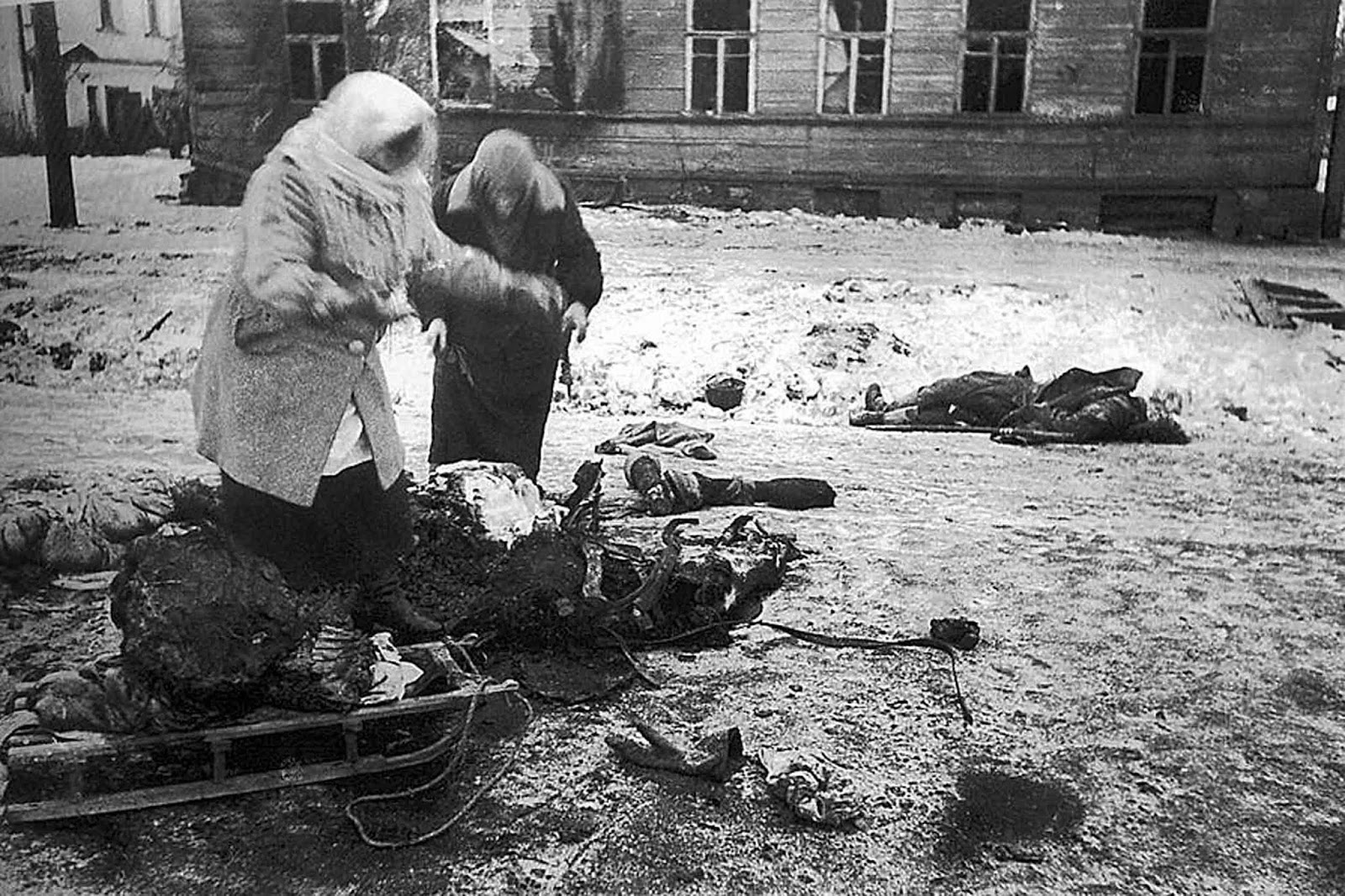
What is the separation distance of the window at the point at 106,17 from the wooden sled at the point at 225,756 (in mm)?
1754

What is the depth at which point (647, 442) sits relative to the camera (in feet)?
10.1

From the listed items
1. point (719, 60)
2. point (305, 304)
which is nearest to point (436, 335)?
point (305, 304)

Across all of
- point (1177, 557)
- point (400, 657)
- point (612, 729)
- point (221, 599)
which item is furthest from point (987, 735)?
point (221, 599)

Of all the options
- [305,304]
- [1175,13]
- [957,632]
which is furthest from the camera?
[957,632]

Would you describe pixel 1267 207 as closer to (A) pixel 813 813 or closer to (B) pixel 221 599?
(A) pixel 813 813

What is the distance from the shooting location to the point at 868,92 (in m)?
2.89

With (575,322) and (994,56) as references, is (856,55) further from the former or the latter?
(575,322)

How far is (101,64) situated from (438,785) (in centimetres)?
202

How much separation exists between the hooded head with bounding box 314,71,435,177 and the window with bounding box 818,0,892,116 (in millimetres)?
1007

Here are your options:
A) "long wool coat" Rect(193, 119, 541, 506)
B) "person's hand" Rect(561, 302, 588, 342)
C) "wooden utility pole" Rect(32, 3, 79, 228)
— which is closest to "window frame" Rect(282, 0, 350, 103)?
"long wool coat" Rect(193, 119, 541, 506)

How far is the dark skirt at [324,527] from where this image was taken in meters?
2.84

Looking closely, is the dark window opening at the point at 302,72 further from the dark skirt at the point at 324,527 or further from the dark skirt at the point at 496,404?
the dark skirt at the point at 324,527

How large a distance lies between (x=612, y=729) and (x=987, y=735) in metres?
0.90

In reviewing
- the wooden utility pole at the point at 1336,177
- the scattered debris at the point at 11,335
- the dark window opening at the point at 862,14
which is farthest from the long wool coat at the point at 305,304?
the wooden utility pole at the point at 1336,177
